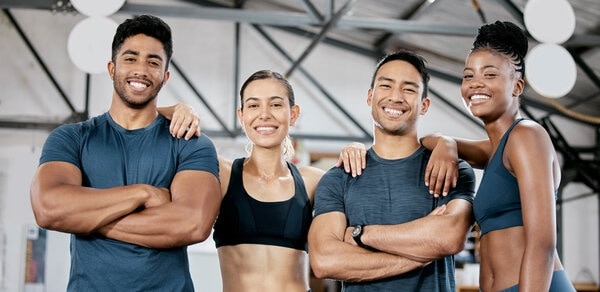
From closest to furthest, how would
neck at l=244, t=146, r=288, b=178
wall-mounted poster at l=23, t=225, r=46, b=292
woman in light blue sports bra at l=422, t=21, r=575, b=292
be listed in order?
woman in light blue sports bra at l=422, t=21, r=575, b=292, neck at l=244, t=146, r=288, b=178, wall-mounted poster at l=23, t=225, r=46, b=292

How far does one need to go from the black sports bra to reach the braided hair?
1.08 m

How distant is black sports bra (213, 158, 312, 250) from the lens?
314 centimetres

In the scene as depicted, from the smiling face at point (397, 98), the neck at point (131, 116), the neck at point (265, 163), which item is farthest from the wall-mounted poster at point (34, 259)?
the smiling face at point (397, 98)

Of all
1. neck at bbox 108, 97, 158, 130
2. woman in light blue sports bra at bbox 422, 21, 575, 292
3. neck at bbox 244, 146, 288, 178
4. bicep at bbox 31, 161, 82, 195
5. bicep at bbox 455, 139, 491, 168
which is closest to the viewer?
woman in light blue sports bra at bbox 422, 21, 575, 292

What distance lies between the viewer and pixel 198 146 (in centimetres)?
281

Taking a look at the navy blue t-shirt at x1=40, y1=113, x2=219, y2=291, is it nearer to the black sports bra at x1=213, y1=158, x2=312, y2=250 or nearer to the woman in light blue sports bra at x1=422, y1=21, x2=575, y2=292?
the black sports bra at x1=213, y1=158, x2=312, y2=250

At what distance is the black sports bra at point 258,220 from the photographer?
314cm

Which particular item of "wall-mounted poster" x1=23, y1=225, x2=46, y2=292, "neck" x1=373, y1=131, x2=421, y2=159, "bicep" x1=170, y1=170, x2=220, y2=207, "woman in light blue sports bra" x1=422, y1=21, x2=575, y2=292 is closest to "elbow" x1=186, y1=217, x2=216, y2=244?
"bicep" x1=170, y1=170, x2=220, y2=207

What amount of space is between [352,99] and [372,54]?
83 centimetres

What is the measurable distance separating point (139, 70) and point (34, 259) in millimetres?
8666

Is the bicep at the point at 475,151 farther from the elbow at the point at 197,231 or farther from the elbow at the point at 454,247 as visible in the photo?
the elbow at the point at 197,231

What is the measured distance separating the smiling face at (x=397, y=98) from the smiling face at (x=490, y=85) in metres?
0.24

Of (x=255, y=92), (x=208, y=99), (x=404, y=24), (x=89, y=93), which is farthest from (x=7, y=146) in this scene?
(x=255, y=92)

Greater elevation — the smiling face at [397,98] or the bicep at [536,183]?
the smiling face at [397,98]
